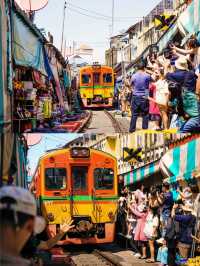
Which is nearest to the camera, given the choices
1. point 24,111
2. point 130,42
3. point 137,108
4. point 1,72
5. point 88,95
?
point 1,72

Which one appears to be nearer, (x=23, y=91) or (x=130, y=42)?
(x=23, y=91)

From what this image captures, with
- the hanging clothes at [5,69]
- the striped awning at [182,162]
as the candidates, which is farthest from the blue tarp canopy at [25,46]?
the striped awning at [182,162]

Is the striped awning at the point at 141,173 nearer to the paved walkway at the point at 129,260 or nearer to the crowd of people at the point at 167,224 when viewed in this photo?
the crowd of people at the point at 167,224

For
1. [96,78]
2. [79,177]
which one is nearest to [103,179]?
[79,177]

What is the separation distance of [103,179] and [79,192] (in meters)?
0.68

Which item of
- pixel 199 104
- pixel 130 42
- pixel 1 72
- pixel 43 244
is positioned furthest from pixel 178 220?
pixel 130 42

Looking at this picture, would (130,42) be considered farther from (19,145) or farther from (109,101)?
(19,145)

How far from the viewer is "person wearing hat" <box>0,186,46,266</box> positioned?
2.22 metres

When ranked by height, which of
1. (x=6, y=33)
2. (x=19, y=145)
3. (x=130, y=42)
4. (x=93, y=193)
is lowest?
(x=93, y=193)

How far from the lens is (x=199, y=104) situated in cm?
800

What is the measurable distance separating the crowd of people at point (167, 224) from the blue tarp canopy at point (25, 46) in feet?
10.6

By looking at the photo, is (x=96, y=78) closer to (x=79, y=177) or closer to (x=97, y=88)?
(x=97, y=88)

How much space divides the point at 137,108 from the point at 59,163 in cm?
401

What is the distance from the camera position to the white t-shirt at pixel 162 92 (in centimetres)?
950
